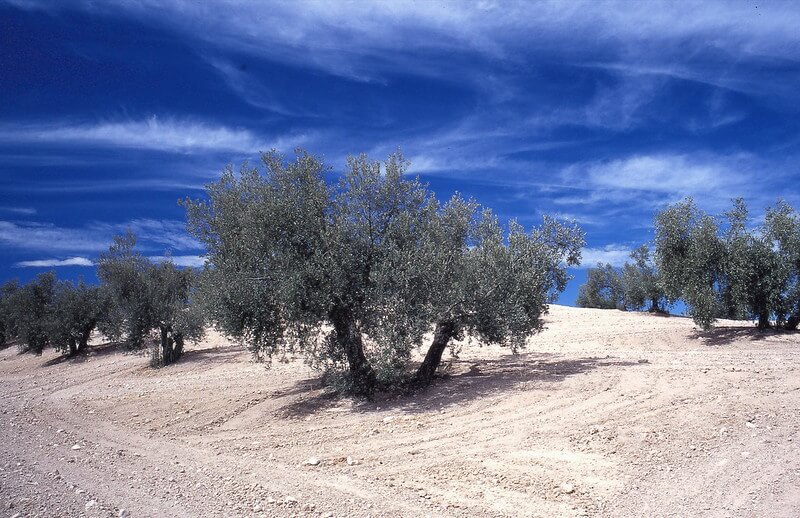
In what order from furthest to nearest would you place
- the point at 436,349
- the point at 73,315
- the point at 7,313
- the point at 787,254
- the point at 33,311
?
the point at 7,313 < the point at 33,311 < the point at 73,315 < the point at 787,254 < the point at 436,349

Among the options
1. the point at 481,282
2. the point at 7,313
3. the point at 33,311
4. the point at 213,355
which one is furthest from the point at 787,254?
A: the point at 7,313

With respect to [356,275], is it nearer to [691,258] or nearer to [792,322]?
[691,258]

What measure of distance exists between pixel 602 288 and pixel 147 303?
157ft

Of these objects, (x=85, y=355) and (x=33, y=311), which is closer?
(x=85, y=355)

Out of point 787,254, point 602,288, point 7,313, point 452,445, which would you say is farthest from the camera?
point 602,288

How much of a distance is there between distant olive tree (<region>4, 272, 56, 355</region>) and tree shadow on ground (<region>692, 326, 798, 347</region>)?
131 ft

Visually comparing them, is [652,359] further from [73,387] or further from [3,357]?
[3,357]

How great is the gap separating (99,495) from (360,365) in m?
7.27

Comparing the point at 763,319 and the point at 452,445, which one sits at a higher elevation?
the point at 763,319

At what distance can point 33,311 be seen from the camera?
39500mm

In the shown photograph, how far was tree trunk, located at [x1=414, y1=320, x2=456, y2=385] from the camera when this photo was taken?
572 inches

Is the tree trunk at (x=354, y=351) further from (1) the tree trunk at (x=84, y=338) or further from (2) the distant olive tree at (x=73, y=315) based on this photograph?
(1) the tree trunk at (x=84, y=338)

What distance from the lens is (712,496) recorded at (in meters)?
7.05

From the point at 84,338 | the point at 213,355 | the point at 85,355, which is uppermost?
the point at 84,338
